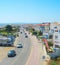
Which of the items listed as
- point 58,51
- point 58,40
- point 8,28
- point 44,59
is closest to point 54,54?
point 58,51

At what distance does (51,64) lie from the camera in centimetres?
3241

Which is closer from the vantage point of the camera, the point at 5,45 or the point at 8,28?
the point at 5,45

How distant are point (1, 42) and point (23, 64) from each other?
1151 inches

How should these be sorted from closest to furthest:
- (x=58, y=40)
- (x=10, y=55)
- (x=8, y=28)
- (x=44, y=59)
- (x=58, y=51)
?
(x=44, y=59) → (x=10, y=55) → (x=58, y=51) → (x=58, y=40) → (x=8, y=28)

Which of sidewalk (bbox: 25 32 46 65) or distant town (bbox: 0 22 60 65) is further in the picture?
distant town (bbox: 0 22 60 65)

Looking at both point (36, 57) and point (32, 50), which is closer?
point (36, 57)

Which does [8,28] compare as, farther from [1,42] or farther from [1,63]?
[1,63]

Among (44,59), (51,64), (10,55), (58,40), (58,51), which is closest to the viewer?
(51,64)

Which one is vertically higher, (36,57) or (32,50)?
(36,57)

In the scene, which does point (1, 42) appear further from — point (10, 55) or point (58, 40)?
point (10, 55)

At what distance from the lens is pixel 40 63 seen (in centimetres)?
3441

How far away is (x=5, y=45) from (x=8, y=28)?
53.8 m

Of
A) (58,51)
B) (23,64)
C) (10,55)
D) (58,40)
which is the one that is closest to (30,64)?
(23,64)

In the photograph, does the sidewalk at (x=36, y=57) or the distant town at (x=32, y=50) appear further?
the distant town at (x=32, y=50)
